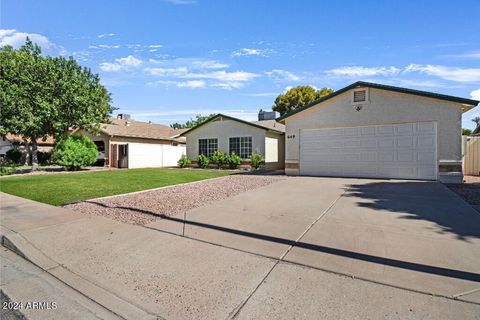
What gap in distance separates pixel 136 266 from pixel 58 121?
18.5 m

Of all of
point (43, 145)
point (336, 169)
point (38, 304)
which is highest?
point (43, 145)

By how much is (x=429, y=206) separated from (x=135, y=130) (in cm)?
2522

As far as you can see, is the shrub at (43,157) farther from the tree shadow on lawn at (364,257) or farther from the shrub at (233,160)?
the tree shadow on lawn at (364,257)

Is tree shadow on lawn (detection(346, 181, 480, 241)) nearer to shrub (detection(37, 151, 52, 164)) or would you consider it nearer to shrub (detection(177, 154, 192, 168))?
shrub (detection(177, 154, 192, 168))

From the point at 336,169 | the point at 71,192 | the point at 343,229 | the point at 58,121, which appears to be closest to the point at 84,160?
the point at 58,121

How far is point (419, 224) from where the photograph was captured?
5207mm

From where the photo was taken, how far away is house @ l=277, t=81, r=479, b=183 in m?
11.7

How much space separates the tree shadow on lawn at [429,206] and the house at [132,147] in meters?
19.0

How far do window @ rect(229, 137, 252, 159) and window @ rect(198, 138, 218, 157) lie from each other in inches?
60.3

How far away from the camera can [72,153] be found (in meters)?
19.1

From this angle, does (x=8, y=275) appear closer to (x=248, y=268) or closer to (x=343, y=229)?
(x=248, y=268)

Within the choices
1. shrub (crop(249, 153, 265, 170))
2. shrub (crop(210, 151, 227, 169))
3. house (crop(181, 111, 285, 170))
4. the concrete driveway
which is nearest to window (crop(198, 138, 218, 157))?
house (crop(181, 111, 285, 170))

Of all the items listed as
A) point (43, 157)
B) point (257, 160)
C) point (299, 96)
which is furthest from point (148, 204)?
point (299, 96)

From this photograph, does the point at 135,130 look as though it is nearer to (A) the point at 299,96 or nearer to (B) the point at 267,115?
(B) the point at 267,115
